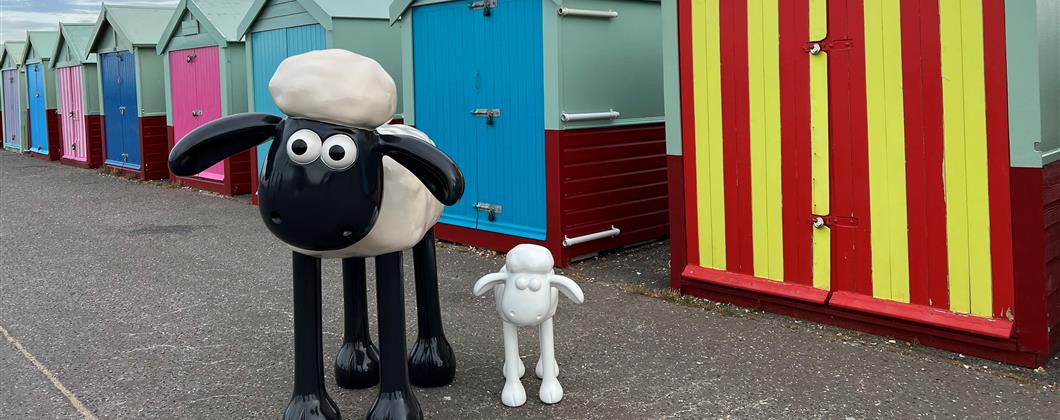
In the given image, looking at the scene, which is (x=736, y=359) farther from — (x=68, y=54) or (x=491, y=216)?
(x=68, y=54)

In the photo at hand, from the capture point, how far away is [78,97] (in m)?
16.5

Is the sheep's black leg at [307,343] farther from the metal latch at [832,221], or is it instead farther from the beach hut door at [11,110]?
the beach hut door at [11,110]

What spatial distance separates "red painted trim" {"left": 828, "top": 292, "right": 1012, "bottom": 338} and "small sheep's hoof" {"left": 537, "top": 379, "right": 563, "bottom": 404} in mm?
1927

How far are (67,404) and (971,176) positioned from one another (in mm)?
4301

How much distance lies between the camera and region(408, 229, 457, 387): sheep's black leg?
420cm

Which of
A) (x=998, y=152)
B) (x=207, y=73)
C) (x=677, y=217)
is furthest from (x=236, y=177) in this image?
(x=998, y=152)

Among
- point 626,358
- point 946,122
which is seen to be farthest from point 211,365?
point 946,122

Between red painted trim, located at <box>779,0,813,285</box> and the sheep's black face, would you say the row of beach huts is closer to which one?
red painted trim, located at <box>779,0,813,285</box>

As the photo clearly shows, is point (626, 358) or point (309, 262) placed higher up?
point (309, 262)

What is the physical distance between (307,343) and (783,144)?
302cm

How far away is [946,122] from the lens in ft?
15.1

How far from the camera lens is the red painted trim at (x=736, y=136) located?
17.9 feet

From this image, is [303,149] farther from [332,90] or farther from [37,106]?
[37,106]

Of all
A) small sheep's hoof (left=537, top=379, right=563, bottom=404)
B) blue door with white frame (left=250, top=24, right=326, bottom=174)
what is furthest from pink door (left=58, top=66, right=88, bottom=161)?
small sheep's hoof (left=537, top=379, right=563, bottom=404)
